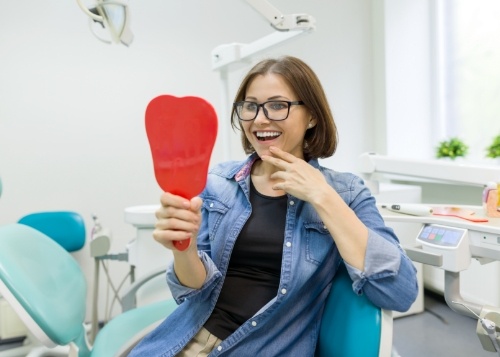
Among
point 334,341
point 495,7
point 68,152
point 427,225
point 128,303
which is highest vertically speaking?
point 495,7

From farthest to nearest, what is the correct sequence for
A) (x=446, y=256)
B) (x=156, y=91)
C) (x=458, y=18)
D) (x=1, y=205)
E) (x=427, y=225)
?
1. (x=458, y=18)
2. (x=156, y=91)
3. (x=1, y=205)
4. (x=427, y=225)
5. (x=446, y=256)

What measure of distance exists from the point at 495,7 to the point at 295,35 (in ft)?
6.75

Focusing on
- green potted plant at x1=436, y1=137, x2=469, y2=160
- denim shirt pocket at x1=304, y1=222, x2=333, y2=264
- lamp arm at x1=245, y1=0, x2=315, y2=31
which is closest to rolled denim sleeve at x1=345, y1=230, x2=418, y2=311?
denim shirt pocket at x1=304, y1=222, x2=333, y2=264

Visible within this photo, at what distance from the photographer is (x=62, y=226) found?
2.29 meters

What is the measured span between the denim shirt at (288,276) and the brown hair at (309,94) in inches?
3.3

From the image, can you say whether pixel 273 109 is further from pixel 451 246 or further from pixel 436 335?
pixel 436 335

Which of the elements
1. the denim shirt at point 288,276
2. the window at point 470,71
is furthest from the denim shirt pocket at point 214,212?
the window at point 470,71

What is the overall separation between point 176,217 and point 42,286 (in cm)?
62

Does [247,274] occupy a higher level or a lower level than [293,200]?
lower

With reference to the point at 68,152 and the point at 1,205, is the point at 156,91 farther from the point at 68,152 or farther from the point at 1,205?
the point at 1,205

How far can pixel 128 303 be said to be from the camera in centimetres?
168

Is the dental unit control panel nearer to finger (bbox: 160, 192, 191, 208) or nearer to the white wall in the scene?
finger (bbox: 160, 192, 191, 208)

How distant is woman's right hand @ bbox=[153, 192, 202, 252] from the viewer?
732 millimetres

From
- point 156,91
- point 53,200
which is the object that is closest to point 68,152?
point 53,200
